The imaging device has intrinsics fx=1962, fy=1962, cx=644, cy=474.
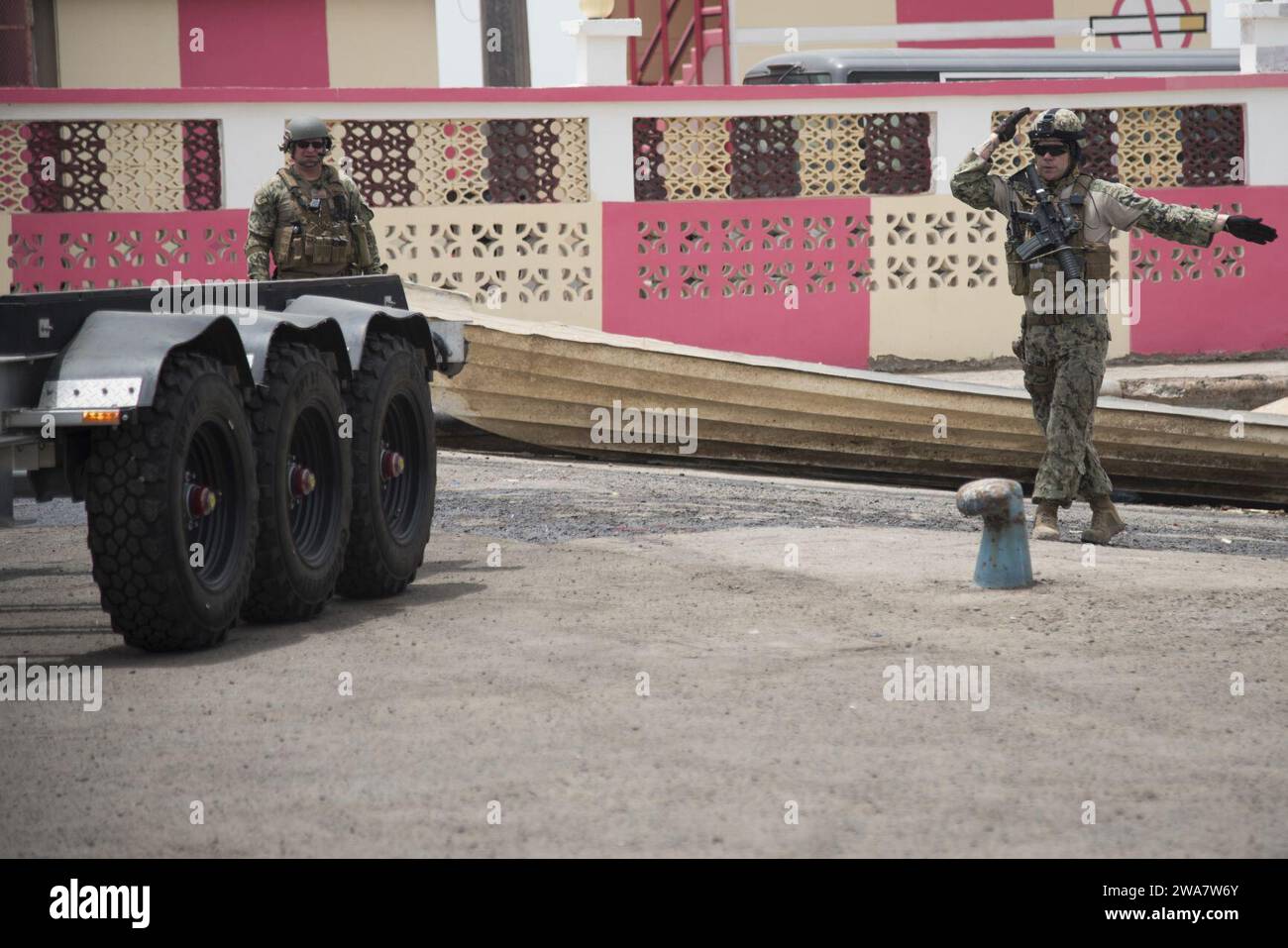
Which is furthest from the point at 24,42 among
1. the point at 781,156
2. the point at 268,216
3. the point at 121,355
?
the point at 121,355

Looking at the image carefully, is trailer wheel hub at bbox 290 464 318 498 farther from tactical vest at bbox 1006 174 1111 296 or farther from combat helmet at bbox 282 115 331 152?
tactical vest at bbox 1006 174 1111 296

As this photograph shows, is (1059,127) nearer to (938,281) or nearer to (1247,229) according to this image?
(1247,229)

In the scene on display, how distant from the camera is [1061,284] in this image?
28.7ft

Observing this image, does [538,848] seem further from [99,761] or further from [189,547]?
[189,547]

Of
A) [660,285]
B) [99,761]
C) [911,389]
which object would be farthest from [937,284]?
[99,761]

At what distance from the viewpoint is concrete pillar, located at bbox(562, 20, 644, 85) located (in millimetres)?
14617

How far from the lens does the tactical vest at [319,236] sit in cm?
927

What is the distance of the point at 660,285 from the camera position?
14484mm

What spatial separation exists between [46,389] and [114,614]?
27.9 inches

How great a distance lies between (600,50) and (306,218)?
5.94m

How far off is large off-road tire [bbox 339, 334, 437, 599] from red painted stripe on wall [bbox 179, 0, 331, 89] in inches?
529

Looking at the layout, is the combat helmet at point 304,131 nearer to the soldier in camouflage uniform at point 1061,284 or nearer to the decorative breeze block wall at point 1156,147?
the soldier in camouflage uniform at point 1061,284

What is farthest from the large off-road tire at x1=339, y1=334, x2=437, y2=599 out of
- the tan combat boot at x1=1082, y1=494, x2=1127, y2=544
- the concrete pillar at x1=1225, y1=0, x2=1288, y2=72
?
the concrete pillar at x1=1225, y1=0, x2=1288, y2=72

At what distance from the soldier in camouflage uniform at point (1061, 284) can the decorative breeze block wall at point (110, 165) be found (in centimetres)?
643
